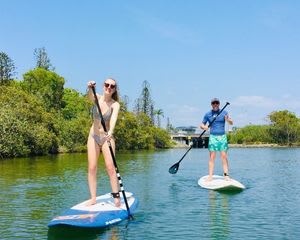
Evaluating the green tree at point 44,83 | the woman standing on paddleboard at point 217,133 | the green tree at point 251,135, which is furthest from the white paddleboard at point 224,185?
the green tree at point 251,135

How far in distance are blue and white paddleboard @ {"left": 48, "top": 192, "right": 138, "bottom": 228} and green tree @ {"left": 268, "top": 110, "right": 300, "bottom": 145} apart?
132117mm

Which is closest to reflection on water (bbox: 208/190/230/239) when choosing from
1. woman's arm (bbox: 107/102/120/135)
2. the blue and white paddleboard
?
the blue and white paddleboard

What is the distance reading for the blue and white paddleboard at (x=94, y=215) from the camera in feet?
27.8

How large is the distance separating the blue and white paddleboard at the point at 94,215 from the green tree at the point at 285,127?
13212 centimetres

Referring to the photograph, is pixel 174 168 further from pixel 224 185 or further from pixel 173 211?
pixel 173 211

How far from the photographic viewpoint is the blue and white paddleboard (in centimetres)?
848

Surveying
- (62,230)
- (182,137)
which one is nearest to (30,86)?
(62,230)

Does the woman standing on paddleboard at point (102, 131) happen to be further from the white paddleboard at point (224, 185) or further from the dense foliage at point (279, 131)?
the dense foliage at point (279, 131)

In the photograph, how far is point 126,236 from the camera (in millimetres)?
8508

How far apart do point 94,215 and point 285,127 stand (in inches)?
5294

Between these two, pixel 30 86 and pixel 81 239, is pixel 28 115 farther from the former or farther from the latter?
pixel 81 239

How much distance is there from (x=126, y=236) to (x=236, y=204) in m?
4.49

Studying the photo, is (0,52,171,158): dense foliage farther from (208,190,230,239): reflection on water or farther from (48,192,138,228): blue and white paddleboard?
(48,192,138,228): blue and white paddleboard

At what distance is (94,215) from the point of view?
893cm
